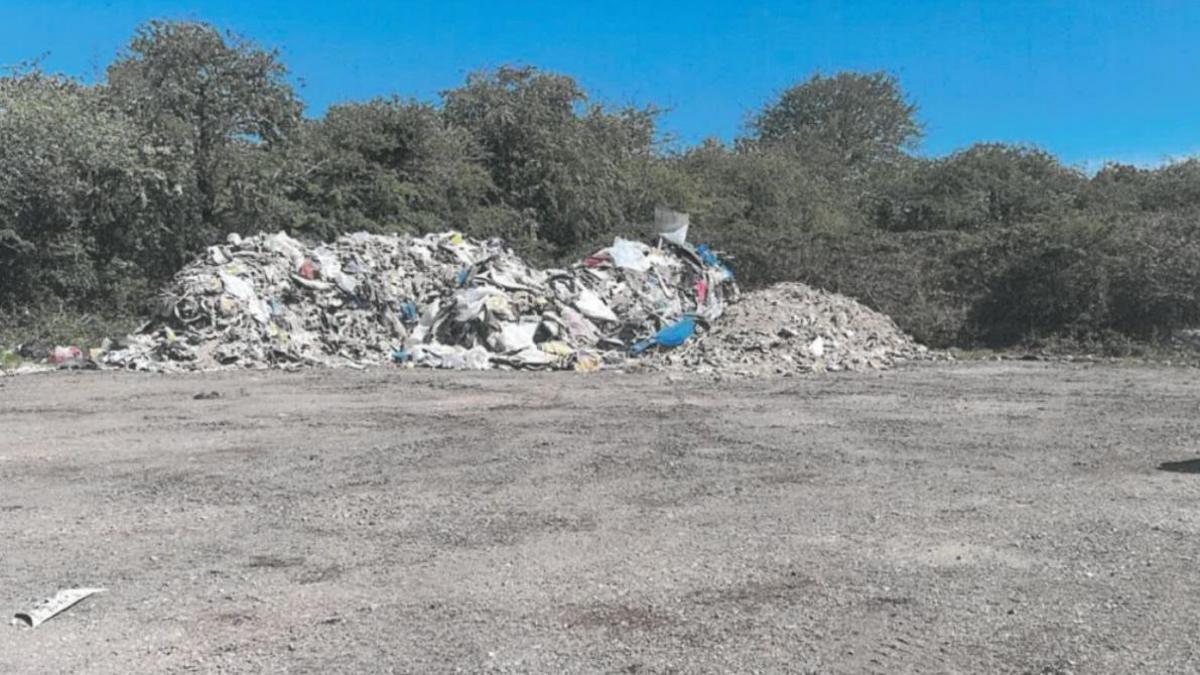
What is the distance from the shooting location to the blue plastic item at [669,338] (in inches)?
511

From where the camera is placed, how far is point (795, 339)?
499 inches

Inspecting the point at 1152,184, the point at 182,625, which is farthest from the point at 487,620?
the point at 1152,184

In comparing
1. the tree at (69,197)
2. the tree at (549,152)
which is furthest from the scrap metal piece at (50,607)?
the tree at (549,152)

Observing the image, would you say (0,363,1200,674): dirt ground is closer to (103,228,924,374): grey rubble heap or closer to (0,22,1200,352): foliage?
(103,228,924,374): grey rubble heap

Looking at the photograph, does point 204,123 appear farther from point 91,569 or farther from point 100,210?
point 91,569

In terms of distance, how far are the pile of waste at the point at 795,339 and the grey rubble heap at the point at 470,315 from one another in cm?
3

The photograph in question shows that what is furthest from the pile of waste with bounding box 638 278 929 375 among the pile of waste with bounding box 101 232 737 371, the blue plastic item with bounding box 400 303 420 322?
the blue plastic item with bounding box 400 303 420 322

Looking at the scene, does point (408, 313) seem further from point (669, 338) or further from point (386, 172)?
point (386, 172)

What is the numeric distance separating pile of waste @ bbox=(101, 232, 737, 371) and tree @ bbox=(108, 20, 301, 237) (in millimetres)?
2516

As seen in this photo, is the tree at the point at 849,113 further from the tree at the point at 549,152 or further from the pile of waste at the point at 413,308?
the pile of waste at the point at 413,308

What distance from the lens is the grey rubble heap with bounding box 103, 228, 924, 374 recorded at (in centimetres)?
1231

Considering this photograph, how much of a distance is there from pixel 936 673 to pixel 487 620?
5.52 feet

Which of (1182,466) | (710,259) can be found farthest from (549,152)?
(1182,466)

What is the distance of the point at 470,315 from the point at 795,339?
465cm
